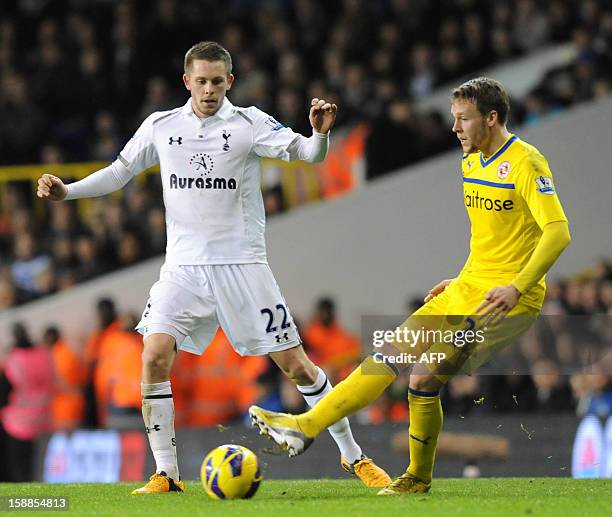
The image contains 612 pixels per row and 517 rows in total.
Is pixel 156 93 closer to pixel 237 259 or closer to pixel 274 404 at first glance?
pixel 274 404

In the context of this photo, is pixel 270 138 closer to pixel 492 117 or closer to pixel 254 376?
pixel 492 117

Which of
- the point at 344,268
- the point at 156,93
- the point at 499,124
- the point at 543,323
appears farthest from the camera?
the point at 156,93

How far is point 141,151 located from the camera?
834 centimetres

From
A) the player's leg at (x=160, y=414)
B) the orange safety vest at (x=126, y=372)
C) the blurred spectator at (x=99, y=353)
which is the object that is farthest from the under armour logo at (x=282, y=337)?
the blurred spectator at (x=99, y=353)

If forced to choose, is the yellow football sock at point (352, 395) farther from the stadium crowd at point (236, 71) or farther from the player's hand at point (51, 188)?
the stadium crowd at point (236, 71)

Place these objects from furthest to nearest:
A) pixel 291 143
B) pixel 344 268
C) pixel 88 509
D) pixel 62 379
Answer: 1. pixel 344 268
2. pixel 62 379
3. pixel 291 143
4. pixel 88 509

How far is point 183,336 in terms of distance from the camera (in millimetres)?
7996

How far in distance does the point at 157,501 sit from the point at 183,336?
3.47ft

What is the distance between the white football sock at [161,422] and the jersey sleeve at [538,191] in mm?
2365

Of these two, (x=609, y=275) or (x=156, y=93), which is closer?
(x=609, y=275)

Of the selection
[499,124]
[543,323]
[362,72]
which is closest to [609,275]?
[543,323]

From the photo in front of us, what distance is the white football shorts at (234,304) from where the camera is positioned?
8016mm
